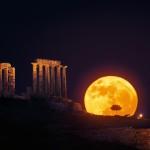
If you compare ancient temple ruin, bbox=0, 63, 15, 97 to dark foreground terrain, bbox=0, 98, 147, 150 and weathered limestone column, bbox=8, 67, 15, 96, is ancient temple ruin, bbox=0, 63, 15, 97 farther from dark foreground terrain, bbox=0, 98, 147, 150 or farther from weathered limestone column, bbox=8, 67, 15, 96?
dark foreground terrain, bbox=0, 98, 147, 150

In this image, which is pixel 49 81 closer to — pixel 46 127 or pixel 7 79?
pixel 7 79

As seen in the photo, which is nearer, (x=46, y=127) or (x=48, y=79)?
(x=46, y=127)

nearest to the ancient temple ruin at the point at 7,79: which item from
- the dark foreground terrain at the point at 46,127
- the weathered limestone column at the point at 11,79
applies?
the weathered limestone column at the point at 11,79

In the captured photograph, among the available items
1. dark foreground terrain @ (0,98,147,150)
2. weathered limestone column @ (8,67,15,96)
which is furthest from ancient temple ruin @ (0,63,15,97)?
dark foreground terrain @ (0,98,147,150)

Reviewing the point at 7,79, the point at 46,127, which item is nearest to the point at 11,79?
the point at 7,79

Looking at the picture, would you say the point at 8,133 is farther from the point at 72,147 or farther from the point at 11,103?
the point at 11,103

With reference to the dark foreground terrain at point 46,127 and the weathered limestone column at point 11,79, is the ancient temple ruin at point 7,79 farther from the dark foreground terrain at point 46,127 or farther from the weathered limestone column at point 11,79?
the dark foreground terrain at point 46,127

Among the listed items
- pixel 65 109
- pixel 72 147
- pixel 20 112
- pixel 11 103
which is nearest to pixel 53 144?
pixel 72 147
